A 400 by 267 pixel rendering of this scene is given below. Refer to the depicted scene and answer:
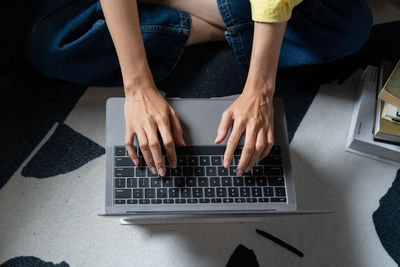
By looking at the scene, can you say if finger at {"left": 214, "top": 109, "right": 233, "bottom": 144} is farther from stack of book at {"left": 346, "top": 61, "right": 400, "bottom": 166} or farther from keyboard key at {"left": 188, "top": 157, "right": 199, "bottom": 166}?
stack of book at {"left": 346, "top": 61, "right": 400, "bottom": 166}

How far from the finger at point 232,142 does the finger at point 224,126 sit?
15 mm

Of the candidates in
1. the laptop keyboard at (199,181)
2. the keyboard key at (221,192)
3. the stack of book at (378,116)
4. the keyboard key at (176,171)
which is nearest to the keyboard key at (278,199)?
the laptop keyboard at (199,181)

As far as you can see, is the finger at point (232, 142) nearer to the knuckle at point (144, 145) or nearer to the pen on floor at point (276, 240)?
the knuckle at point (144, 145)

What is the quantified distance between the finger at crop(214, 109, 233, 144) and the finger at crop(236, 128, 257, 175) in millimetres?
45

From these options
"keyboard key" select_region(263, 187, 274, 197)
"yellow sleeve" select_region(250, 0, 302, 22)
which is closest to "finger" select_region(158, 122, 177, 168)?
"keyboard key" select_region(263, 187, 274, 197)

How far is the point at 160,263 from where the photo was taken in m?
1.02

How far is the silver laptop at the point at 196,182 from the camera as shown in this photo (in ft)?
2.62

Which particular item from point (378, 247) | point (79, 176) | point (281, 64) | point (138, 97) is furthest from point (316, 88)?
point (79, 176)

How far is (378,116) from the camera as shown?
108 cm

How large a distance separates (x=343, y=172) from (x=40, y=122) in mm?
908

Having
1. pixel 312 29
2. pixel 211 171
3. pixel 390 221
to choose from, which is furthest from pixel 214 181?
pixel 390 221

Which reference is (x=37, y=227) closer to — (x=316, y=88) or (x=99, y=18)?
(x=99, y=18)

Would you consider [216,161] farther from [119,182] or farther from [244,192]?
[119,182]

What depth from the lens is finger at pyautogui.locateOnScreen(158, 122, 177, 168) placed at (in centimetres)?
77
